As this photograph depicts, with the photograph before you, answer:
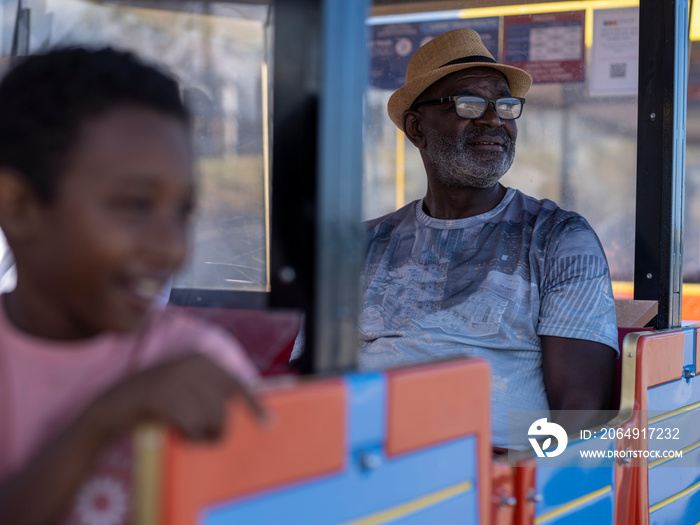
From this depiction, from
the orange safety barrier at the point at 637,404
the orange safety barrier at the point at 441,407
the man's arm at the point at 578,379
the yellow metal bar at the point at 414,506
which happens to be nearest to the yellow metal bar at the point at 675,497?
the orange safety barrier at the point at 637,404

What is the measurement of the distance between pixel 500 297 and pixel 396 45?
1.79 metres

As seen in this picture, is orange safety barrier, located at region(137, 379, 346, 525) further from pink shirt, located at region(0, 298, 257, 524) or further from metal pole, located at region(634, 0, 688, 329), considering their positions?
metal pole, located at region(634, 0, 688, 329)

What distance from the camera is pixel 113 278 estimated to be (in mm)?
953

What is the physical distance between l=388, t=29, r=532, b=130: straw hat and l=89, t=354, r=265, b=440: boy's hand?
2271 millimetres

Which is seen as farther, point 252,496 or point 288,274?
point 288,274

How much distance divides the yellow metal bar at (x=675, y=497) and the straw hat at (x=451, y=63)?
1.65m

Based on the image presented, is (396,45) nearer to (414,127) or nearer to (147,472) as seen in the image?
(414,127)

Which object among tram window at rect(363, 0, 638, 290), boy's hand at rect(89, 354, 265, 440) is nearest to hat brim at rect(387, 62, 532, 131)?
tram window at rect(363, 0, 638, 290)

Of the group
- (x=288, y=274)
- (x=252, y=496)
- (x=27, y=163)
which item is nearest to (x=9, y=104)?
(x=27, y=163)

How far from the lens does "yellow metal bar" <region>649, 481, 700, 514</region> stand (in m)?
2.22

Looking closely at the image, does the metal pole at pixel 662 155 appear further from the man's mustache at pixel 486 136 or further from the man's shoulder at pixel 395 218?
the man's shoulder at pixel 395 218

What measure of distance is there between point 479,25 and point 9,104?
2.85 m

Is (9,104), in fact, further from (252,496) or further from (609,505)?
(609,505)

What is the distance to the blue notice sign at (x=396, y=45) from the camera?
3676mm
